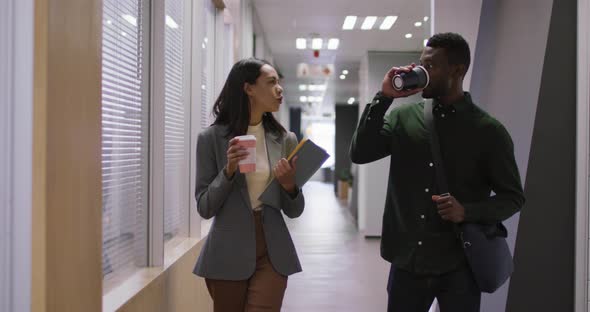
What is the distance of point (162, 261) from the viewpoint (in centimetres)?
287

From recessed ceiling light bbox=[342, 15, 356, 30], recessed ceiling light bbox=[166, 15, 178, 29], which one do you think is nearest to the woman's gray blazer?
recessed ceiling light bbox=[166, 15, 178, 29]

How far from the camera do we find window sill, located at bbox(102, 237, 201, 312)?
2172 mm

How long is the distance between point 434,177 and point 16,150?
1.33 m

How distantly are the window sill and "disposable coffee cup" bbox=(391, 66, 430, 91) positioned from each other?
4.09ft

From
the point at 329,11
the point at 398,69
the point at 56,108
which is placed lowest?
the point at 56,108

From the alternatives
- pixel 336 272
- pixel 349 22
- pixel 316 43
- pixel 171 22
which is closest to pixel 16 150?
pixel 171 22

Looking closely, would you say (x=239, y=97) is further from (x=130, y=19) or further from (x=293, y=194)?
(x=130, y=19)

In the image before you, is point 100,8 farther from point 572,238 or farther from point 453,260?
point 572,238

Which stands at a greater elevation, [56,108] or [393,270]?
[56,108]

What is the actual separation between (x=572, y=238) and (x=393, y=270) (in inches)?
60.9

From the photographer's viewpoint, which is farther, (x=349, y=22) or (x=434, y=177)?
(x=349, y=22)

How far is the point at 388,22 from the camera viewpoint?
26.7ft

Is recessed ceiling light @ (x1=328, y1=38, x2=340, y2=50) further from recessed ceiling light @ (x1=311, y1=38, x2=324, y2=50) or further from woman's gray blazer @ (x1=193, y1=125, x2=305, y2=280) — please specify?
woman's gray blazer @ (x1=193, y1=125, x2=305, y2=280)

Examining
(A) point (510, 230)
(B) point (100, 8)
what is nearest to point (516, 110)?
(A) point (510, 230)
